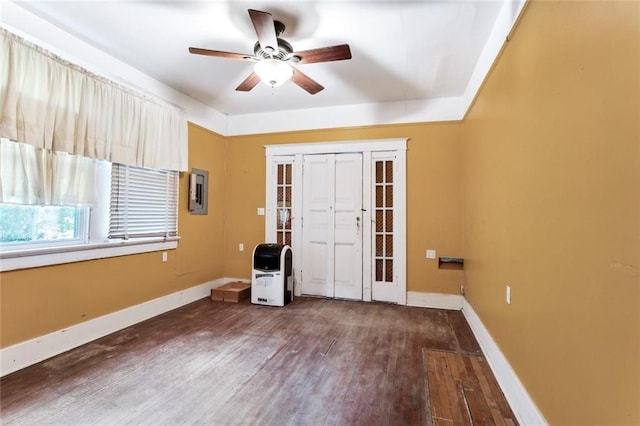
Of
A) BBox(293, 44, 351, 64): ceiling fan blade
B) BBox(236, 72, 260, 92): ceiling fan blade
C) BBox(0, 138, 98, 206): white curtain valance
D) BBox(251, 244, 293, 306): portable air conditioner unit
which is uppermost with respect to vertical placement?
BBox(236, 72, 260, 92): ceiling fan blade

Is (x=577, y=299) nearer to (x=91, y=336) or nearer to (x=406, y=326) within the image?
(x=406, y=326)

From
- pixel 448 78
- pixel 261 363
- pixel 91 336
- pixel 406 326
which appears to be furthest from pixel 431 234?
pixel 91 336

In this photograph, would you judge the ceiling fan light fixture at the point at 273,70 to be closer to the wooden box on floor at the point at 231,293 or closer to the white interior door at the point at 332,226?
the white interior door at the point at 332,226

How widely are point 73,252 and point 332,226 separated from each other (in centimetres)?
287

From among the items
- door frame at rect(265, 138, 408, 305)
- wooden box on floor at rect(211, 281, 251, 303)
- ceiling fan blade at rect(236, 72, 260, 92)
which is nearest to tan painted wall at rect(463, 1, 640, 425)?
door frame at rect(265, 138, 408, 305)

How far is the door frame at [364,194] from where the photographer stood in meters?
4.02

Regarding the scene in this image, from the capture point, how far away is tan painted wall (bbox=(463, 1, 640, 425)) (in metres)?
0.97

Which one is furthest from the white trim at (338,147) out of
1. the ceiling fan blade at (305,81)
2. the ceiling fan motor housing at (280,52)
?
the ceiling fan motor housing at (280,52)

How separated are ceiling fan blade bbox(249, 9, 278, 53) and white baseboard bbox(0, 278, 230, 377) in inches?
114

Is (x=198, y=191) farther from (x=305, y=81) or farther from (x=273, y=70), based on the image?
(x=273, y=70)

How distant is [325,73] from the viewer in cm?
325

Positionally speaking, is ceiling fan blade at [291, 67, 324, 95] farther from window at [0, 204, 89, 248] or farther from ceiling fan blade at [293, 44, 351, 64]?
window at [0, 204, 89, 248]

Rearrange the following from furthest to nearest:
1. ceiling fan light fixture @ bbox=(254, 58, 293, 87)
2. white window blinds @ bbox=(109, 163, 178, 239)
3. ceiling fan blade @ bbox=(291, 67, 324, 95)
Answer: white window blinds @ bbox=(109, 163, 178, 239), ceiling fan blade @ bbox=(291, 67, 324, 95), ceiling fan light fixture @ bbox=(254, 58, 293, 87)

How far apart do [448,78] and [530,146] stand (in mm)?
1994
